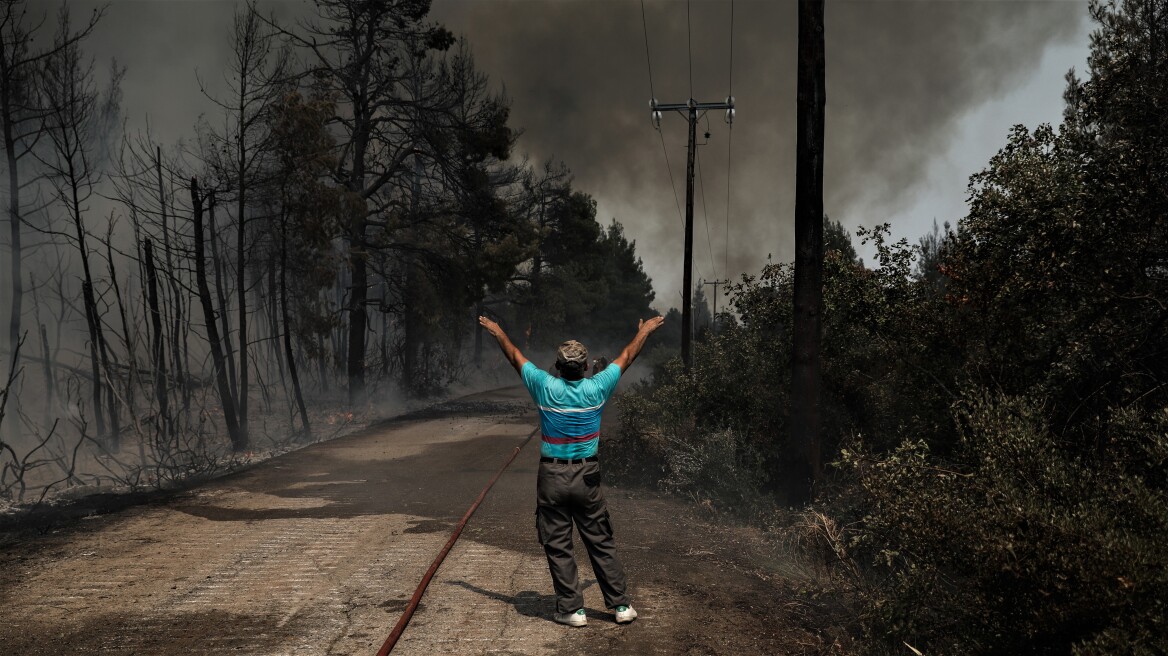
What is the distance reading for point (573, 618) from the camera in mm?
5957

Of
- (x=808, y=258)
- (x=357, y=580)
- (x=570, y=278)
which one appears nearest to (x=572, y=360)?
(x=357, y=580)

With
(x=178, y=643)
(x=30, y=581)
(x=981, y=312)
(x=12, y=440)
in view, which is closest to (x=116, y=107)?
(x=12, y=440)

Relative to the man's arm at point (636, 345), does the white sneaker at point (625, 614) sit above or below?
below

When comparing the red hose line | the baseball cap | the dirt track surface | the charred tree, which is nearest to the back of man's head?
the baseball cap

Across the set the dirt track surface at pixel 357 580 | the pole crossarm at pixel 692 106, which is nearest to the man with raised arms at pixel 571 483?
the dirt track surface at pixel 357 580

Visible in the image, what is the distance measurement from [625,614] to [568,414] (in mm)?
1591

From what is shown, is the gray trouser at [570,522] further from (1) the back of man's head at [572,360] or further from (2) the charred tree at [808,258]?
(2) the charred tree at [808,258]

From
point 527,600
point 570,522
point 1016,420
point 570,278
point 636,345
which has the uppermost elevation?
point 570,278

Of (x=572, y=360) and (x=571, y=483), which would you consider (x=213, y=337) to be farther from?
(x=571, y=483)

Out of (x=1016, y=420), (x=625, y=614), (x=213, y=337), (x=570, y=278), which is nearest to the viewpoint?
(x=1016, y=420)

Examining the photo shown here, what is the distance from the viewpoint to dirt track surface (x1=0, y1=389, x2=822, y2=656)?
5.71 m

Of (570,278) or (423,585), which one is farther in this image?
(570,278)

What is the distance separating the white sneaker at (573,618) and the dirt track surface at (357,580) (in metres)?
0.05

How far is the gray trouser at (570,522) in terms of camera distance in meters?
5.85
